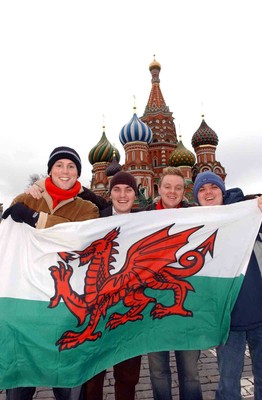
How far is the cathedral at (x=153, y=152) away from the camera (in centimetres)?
3697

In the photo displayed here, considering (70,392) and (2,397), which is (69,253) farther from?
(2,397)

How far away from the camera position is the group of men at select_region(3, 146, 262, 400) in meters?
2.66

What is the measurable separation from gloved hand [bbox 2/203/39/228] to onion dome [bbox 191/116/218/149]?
4230cm

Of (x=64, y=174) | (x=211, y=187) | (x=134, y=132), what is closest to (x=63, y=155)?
(x=64, y=174)

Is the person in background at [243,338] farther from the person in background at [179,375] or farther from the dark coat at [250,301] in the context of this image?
the person in background at [179,375]

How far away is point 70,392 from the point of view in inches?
106

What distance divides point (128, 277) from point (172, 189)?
40.6 inches

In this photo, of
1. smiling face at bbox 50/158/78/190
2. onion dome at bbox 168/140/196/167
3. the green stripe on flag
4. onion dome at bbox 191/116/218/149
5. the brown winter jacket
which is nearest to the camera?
the green stripe on flag

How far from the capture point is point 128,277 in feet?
9.53

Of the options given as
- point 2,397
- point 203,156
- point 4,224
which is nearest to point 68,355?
point 4,224

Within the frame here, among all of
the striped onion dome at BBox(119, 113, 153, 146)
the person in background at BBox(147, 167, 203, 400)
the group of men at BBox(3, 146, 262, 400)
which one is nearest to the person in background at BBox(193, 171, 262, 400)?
the group of men at BBox(3, 146, 262, 400)

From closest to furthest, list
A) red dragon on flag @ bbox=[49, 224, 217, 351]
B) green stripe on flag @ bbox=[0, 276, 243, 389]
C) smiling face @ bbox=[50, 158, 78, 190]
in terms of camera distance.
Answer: green stripe on flag @ bbox=[0, 276, 243, 389] < red dragon on flag @ bbox=[49, 224, 217, 351] < smiling face @ bbox=[50, 158, 78, 190]

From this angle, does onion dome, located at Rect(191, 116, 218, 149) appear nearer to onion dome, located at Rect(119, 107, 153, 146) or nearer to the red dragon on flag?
onion dome, located at Rect(119, 107, 153, 146)

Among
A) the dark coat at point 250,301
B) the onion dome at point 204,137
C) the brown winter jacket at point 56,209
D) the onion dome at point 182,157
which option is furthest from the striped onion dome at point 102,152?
the dark coat at point 250,301
